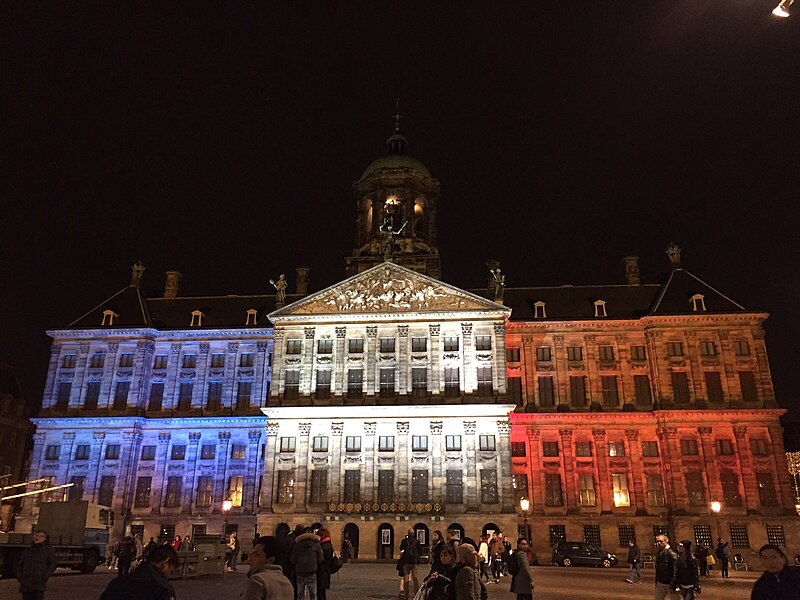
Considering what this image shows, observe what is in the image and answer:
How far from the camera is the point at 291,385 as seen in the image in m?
54.1

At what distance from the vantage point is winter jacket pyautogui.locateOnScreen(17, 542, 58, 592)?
13.5 m

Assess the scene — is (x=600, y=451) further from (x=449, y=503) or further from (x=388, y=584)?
(x=388, y=584)

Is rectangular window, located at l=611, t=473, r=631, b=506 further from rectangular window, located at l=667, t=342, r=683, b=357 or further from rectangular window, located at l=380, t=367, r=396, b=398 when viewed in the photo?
rectangular window, located at l=380, t=367, r=396, b=398

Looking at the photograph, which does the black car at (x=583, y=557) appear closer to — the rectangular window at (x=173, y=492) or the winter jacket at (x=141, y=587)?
the rectangular window at (x=173, y=492)

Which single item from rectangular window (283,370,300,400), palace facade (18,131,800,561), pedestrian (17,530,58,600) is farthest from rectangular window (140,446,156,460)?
pedestrian (17,530,58,600)

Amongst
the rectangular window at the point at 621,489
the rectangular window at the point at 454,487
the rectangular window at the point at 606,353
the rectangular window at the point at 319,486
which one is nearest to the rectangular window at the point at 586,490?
the rectangular window at the point at 621,489

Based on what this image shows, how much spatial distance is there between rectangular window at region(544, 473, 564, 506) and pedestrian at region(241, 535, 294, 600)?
4895cm

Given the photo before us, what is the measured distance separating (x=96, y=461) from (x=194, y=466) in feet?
27.0

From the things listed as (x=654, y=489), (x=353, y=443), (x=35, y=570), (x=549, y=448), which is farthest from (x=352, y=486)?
(x=35, y=570)

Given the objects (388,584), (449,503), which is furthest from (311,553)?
(449,503)

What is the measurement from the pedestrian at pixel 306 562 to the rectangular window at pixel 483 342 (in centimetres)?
3993

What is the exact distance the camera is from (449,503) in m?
48.9

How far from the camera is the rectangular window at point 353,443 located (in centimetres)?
5128

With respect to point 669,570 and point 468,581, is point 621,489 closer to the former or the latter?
point 669,570
